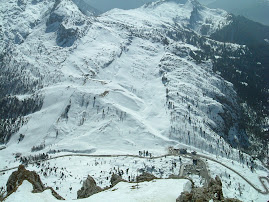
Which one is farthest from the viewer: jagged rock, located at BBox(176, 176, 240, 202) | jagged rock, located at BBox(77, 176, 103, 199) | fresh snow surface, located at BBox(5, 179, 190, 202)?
jagged rock, located at BBox(77, 176, 103, 199)

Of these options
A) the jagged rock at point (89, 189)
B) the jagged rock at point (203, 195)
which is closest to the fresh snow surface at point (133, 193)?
the jagged rock at point (203, 195)

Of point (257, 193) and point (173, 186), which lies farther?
point (257, 193)

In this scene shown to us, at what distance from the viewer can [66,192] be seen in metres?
128

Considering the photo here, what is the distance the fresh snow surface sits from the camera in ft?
156

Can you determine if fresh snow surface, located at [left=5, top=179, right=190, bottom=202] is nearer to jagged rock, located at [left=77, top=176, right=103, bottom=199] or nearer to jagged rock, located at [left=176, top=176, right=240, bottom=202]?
jagged rock, located at [left=176, top=176, right=240, bottom=202]

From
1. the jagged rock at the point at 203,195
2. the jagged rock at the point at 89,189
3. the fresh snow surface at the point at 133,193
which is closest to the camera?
the jagged rock at the point at 203,195

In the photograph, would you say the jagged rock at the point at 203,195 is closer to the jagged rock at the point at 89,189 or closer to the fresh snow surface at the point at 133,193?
the fresh snow surface at the point at 133,193

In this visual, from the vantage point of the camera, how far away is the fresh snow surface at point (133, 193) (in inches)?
1868

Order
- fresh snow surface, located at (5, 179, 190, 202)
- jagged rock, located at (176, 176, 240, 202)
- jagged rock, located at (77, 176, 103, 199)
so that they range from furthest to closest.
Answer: jagged rock, located at (77, 176, 103, 199), fresh snow surface, located at (5, 179, 190, 202), jagged rock, located at (176, 176, 240, 202)

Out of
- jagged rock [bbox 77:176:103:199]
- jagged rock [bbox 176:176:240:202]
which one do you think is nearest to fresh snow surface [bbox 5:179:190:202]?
jagged rock [bbox 176:176:240:202]

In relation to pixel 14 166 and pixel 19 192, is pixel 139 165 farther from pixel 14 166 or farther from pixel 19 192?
pixel 19 192

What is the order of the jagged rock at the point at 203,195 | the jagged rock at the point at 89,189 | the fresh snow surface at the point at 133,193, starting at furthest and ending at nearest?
the jagged rock at the point at 89,189 → the fresh snow surface at the point at 133,193 → the jagged rock at the point at 203,195

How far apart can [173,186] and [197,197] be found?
1078 cm

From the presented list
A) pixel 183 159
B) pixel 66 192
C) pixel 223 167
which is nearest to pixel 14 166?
pixel 66 192
